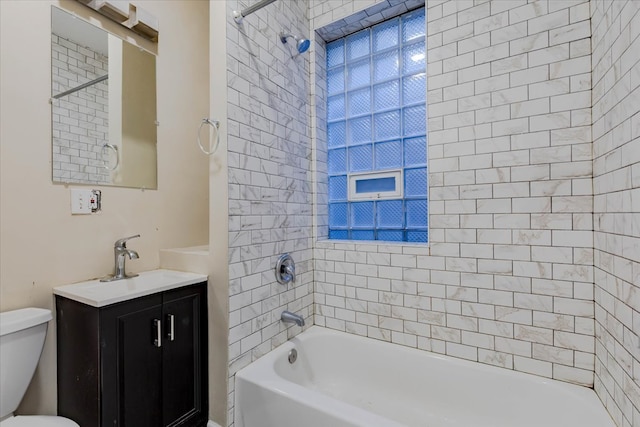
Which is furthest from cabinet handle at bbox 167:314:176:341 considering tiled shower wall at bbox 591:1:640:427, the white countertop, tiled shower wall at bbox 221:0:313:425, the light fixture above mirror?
tiled shower wall at bbox 591:1:640:427

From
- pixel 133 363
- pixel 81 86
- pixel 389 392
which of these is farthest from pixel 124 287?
pixel 389 392

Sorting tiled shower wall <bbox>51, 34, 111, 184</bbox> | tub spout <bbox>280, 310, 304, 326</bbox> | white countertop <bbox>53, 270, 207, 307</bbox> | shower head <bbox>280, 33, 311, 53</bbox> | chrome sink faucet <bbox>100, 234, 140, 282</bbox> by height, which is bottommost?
tub spout <bbox>280, 310, 304, 326</bbox>

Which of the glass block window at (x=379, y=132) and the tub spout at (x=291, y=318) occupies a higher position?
the glass block window at (x=379, y=132)

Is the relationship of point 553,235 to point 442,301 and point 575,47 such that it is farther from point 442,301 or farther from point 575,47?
point 575,47

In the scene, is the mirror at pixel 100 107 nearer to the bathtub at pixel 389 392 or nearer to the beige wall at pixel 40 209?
the beige wall at pixel 40 209

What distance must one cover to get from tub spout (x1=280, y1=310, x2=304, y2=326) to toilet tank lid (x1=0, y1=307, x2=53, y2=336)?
1.10 metres

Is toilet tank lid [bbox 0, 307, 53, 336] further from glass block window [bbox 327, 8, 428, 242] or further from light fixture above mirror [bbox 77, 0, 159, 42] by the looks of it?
glass block window [bbox 327, 8, 428, 242]

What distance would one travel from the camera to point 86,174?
1.47 metres

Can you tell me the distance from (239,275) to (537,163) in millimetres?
1616

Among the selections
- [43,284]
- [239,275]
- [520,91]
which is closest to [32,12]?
[43,284]

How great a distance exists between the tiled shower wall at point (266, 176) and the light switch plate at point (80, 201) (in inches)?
27.2

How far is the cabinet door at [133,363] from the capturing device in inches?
46.1

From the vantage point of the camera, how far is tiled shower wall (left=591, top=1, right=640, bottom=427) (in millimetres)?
1010

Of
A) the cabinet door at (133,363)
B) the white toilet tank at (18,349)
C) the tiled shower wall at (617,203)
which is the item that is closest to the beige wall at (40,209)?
the white toilet tank at (18,349)
